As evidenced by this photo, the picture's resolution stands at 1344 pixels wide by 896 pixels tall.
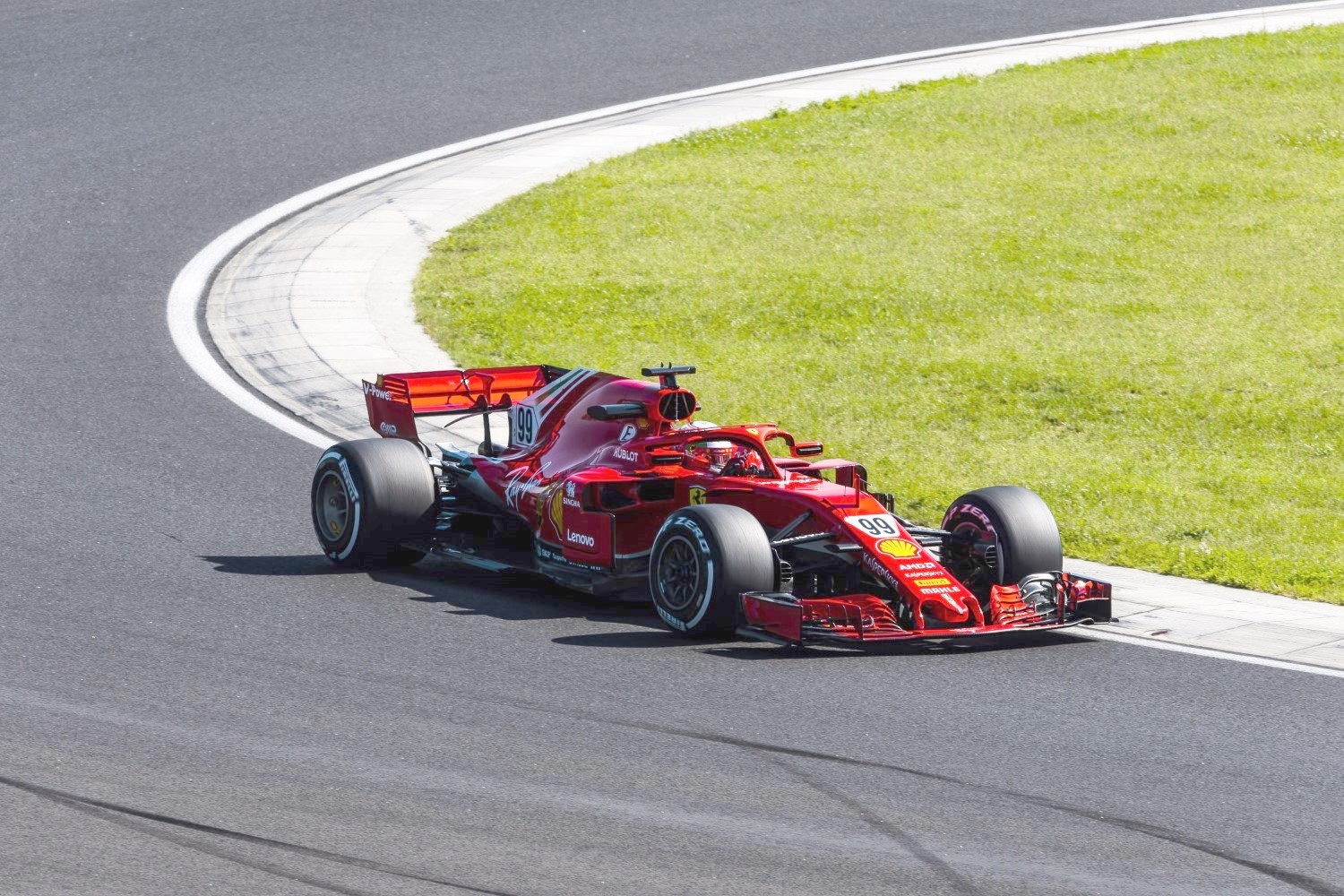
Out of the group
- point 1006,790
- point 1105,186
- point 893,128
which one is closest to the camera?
point 1006,790

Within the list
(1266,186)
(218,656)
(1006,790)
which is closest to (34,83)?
(1266,186)

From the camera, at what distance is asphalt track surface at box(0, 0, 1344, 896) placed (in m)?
7.26

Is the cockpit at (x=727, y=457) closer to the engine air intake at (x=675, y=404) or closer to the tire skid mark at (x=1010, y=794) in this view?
the engine air intake at (x=675, y=404)

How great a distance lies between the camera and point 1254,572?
11828 mm

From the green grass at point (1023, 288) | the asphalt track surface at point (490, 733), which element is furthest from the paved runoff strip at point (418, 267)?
the asphalt track surface at point (490, 733)

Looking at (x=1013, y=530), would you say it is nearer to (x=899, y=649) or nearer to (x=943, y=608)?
(x=943, y=608)

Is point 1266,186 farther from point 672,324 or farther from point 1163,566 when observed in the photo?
point 1163,566

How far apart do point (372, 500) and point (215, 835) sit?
409 centimetres

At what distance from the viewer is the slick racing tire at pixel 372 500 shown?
37.4ft

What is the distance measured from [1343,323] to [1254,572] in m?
7.09

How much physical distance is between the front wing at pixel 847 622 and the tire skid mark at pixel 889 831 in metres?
1.52

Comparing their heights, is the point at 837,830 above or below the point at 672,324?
below

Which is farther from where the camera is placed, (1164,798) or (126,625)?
(126,625)

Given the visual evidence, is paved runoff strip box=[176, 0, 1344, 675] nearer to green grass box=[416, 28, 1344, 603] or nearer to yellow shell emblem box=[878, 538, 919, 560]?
green grass box=[416, 28, 1344, 603]
